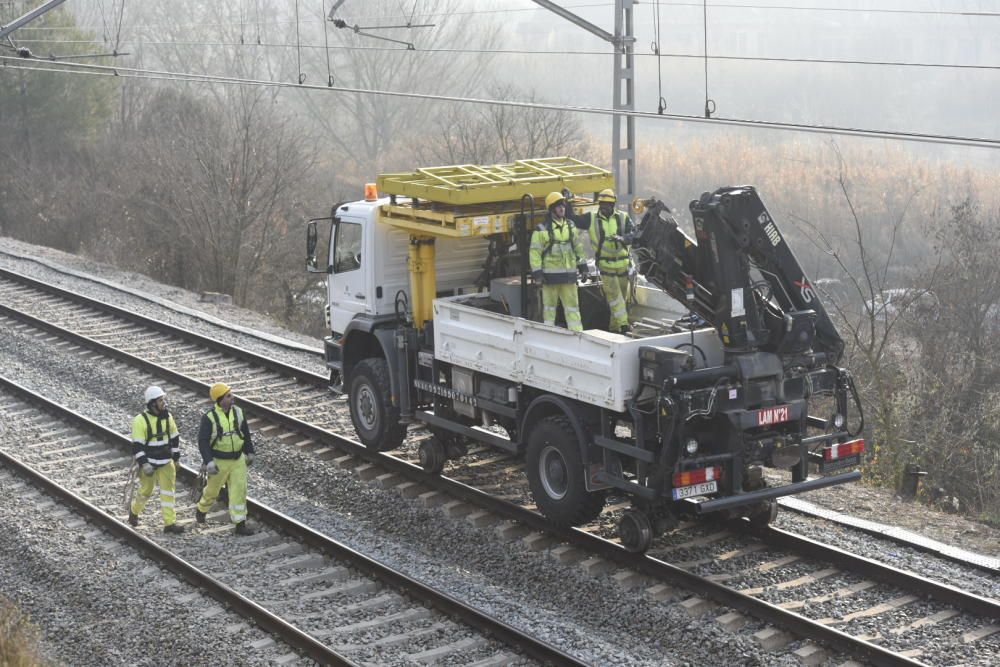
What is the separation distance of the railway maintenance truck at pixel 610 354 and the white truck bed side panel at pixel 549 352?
0.7 inches

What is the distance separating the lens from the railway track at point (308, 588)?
881 cm

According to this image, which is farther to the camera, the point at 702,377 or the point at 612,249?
the point at 612,249

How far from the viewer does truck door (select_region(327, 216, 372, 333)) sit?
13.1 m

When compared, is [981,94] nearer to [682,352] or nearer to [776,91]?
[776,91]

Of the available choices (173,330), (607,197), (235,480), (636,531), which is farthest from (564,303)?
(173,330)

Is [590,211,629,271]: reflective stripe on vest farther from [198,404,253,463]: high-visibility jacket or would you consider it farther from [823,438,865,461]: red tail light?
[198,404,253,463]: high-visibility jacket

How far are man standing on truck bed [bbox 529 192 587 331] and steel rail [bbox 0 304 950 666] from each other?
6.44 ft

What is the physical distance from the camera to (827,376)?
1036 cm

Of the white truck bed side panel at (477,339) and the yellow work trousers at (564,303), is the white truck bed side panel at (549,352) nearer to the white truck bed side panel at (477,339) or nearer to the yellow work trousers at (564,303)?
the white truck bed side panel at (477,339)

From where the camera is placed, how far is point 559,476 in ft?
35.6

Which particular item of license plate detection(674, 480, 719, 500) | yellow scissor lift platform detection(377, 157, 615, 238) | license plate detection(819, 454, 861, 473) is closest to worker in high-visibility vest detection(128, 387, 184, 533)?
yellow scissor lift platform detection(377, 157, 615, 238)

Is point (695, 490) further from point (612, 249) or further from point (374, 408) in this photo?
point (374, 408)

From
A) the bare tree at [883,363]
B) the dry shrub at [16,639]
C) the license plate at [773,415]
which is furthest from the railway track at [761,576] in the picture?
the bare tree at [883,363]

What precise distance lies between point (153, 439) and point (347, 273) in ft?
10.2
